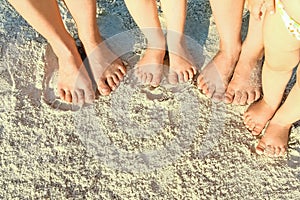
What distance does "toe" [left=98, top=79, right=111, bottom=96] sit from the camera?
2.08 m

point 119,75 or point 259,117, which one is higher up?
point 119,75

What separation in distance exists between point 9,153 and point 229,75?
0.94 meters

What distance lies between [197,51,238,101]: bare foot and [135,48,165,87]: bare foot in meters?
0.18

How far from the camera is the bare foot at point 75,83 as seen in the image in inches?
81.1

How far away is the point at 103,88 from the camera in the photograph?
208 cm

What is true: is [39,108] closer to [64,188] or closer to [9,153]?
[9,153]

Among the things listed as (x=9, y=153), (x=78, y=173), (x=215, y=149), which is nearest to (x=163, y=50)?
(x=215, y=149)

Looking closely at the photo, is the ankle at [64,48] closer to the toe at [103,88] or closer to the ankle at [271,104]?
the toe at [103,88]

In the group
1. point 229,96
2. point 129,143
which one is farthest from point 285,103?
point 129,143

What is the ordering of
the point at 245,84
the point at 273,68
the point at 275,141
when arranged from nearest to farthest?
1. the point at 273,68
2. the point at 275,141
3. the point at 245,84

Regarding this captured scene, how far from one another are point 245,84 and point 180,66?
28 centimetres

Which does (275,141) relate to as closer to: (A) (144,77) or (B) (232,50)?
(B) (232,50)

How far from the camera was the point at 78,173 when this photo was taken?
6.37ft

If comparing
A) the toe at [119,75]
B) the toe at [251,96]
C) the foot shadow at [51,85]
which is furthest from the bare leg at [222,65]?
the foot shadow at [51,85]
